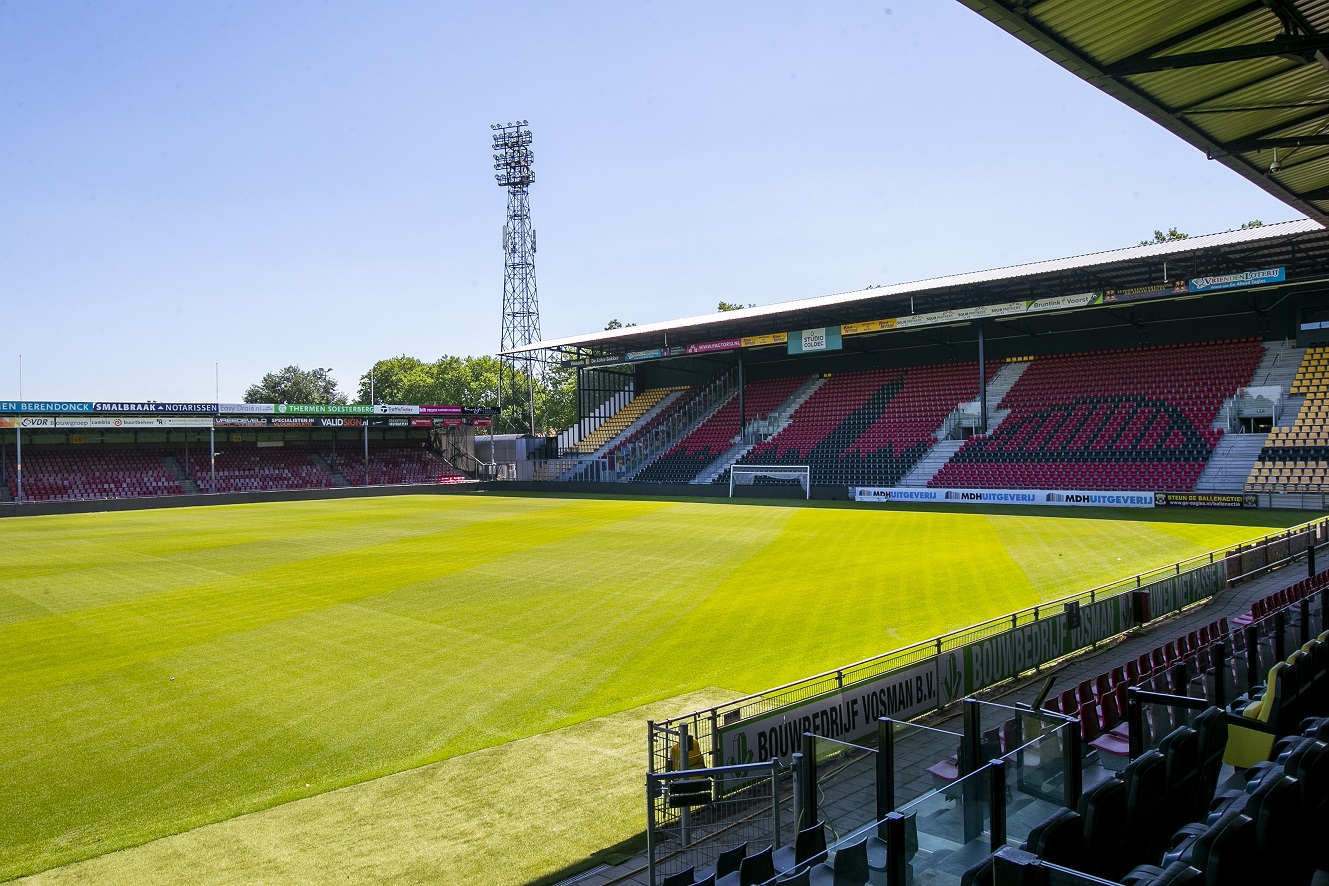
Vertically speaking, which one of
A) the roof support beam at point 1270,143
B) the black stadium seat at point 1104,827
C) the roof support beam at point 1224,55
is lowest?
the black stadium seat at point 1104,827

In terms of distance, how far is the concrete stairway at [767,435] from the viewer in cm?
5216

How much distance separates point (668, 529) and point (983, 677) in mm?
21095

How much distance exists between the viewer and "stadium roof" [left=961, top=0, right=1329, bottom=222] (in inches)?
285

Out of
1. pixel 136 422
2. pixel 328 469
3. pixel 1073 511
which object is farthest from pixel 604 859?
pixel 328 469

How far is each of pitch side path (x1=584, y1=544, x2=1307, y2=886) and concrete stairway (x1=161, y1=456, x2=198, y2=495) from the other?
57843 mm

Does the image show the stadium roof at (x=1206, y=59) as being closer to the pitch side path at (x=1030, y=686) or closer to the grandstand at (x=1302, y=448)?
the pitch side path at (x=1030, y=686)

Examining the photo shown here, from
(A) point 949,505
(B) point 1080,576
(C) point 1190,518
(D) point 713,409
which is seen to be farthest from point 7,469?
(C) point 1190,518

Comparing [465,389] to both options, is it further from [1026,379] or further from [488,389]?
[1026,379]

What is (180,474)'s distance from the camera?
58.0 meters

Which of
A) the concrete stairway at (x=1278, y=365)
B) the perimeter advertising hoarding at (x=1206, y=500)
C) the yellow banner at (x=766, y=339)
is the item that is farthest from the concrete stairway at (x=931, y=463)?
the concrete stairway at (x=1278, y=365)

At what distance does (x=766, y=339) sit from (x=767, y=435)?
709cm

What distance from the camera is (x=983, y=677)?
11.1 meters

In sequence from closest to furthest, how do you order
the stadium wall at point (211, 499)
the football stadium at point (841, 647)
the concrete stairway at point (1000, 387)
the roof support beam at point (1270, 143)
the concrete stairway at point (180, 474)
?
the football stadium at point (841, 647)
the roof support beam at point (1270, 143)
the concrete stairway at point (1000, 387)
the stadium wall at point (211, 499)
the concrete stairway at point (180, 474)

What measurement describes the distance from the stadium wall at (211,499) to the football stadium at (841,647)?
6.01 metres
